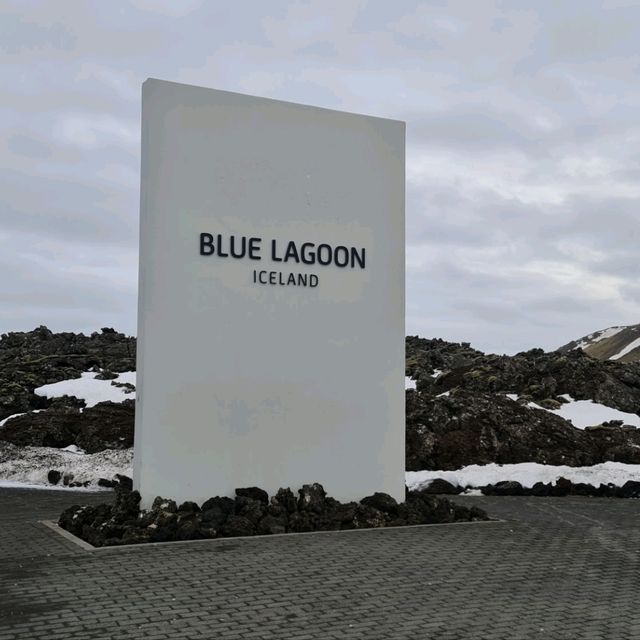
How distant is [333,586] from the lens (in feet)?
25.0

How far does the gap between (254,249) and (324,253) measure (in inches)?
41.0

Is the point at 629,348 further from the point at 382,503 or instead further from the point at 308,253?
the point at 308,253

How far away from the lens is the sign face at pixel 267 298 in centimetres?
1066

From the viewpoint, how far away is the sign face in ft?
35.0

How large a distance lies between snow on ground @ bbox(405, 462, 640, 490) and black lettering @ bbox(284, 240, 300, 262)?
556 centimetres

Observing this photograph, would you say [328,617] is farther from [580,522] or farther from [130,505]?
[580,522]

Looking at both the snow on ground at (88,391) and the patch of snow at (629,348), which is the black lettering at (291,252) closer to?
the snow on ground at (88,391)

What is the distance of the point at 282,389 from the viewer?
11281mm

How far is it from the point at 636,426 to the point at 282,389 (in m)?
12.7

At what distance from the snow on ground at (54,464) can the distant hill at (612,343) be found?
217ft

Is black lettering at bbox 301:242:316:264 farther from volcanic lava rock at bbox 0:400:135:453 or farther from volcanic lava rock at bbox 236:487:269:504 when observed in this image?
volcanic lava rock at bbox 0:400:135:453

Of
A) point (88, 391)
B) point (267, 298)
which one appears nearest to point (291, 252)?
point (267, 298)

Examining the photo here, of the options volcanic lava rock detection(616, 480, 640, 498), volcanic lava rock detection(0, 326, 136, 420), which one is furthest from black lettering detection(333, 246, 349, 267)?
volcanic lava rock detection(0, 326, 136, 420)

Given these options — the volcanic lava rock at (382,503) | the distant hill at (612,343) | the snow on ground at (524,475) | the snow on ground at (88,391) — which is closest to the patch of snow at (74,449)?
the snow on ground at (88,391)
